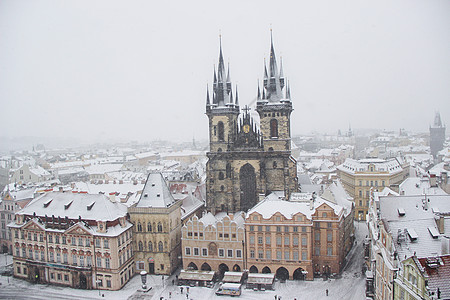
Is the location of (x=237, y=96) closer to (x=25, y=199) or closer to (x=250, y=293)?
(x=250, y=293)

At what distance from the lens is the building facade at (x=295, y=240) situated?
5938cm

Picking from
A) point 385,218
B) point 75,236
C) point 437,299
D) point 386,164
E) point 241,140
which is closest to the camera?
point 437,299

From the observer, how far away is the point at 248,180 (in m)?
78.1

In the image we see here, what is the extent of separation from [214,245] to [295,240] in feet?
40.8

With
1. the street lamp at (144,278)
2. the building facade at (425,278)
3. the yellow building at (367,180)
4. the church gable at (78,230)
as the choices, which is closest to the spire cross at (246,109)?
the yellow building at (367,180)

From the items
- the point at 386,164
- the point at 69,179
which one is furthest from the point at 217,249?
the point at 69,179

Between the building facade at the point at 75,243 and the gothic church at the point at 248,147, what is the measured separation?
2095 cm

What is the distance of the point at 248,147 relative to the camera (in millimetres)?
77250

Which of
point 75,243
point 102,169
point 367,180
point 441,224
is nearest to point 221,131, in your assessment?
point 75,243

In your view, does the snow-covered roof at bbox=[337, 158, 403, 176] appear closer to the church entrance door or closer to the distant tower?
the church entrance door

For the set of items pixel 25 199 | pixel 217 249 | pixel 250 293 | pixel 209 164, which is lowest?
pixel 250 293

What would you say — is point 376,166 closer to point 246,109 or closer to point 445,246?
point 246,109

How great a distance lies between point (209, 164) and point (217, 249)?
2104 centimetres

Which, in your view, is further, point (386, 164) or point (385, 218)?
point (386, 164)
